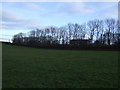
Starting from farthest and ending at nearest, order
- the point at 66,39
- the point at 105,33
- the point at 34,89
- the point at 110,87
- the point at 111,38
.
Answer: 1. the point at 66,39
2. the point at 105,33
3. the point at 111,38
4. the point at 110,87
5. the point at 34,89

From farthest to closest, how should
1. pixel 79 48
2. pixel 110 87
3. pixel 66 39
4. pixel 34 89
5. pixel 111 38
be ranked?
pixel 66 39, pixel 111 38, pixel 79 48, pixel 110 87, pixel 34 89

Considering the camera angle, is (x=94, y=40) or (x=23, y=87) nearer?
(x=23, y=87)

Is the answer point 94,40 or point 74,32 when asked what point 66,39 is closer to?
point 74,32

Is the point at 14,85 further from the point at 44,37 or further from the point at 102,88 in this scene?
the point at 44,37

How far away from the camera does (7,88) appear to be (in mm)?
5941

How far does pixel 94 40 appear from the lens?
6606cm

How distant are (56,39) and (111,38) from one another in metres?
25.1

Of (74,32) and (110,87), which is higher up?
(74,32)

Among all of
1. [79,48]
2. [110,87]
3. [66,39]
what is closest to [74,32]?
[66,39]

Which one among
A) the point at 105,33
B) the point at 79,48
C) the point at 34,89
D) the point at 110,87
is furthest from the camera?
the point at 105,33

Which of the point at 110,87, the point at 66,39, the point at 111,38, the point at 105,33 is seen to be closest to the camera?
the point at 110,87

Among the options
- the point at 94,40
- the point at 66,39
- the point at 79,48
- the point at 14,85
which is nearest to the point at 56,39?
the point at 66,39

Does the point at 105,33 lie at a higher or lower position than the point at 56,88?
higher

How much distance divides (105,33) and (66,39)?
58.0 feet
